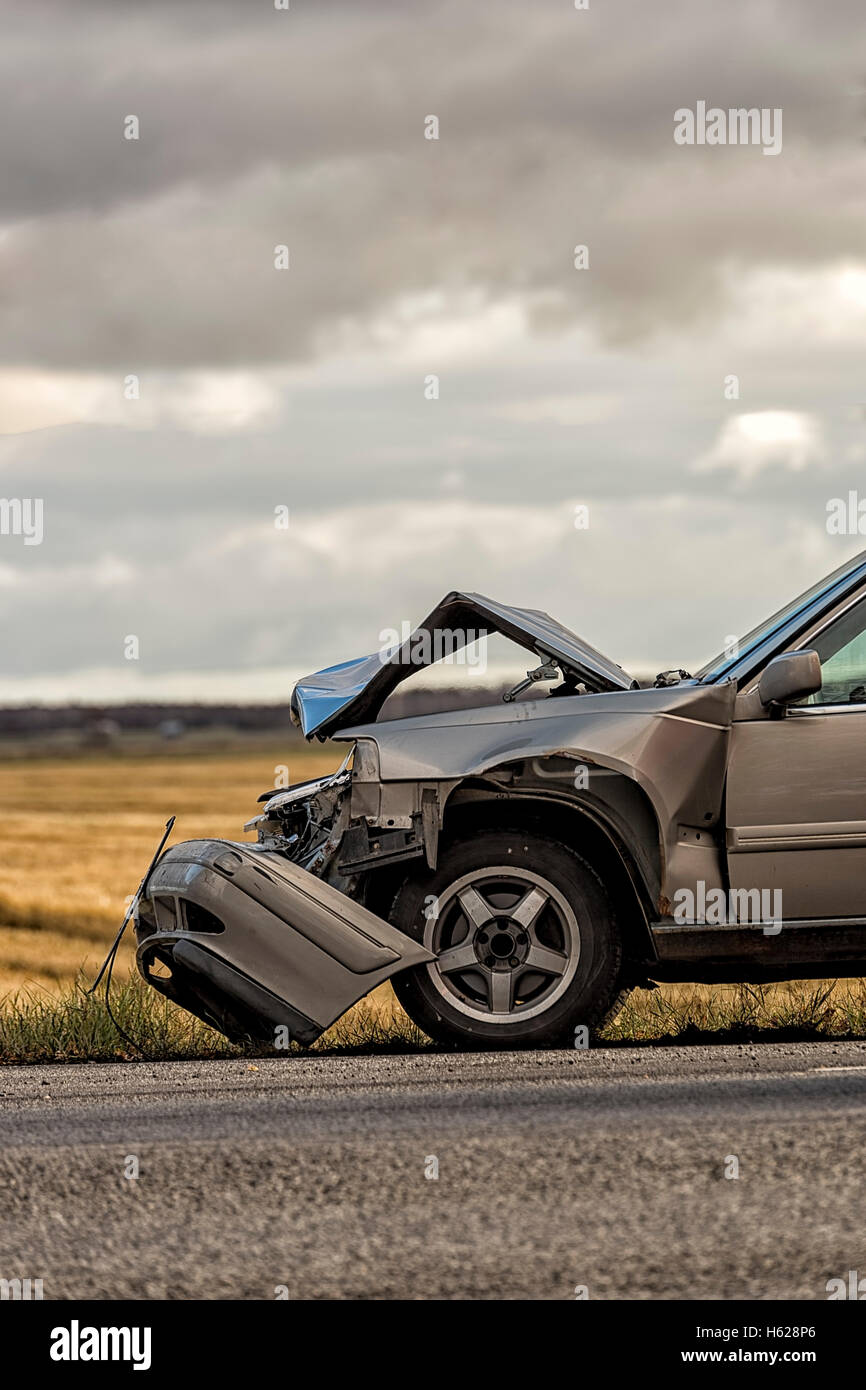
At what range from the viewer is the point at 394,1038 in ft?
25.3

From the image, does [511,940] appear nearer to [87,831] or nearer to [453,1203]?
[453,1203]

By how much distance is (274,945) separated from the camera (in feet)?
21.8

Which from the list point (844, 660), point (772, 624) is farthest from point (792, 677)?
point (772, 624)

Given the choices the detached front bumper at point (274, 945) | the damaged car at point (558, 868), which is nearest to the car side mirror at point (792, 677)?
the damaged car at point (558, 868)

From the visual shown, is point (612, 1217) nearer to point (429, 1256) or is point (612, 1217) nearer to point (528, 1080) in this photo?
point (429, 1256)

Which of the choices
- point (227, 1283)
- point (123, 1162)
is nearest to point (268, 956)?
point (123, 1162)

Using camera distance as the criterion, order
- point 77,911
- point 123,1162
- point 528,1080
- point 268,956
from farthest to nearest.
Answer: point 77,911 → point 268,956 → point 528,1080 → point 123,1162

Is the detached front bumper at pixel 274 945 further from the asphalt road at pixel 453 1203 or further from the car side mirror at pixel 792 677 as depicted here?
the car side mirror at pixel 792 677

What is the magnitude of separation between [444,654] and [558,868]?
109cm

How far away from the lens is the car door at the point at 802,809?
6.79 m

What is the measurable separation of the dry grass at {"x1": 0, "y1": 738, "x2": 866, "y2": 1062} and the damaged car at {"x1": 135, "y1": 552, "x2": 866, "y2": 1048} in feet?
2.59

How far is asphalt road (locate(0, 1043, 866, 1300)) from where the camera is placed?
4.04m

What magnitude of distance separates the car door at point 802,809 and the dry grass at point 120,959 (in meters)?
1.12

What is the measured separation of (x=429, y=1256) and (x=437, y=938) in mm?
2802
